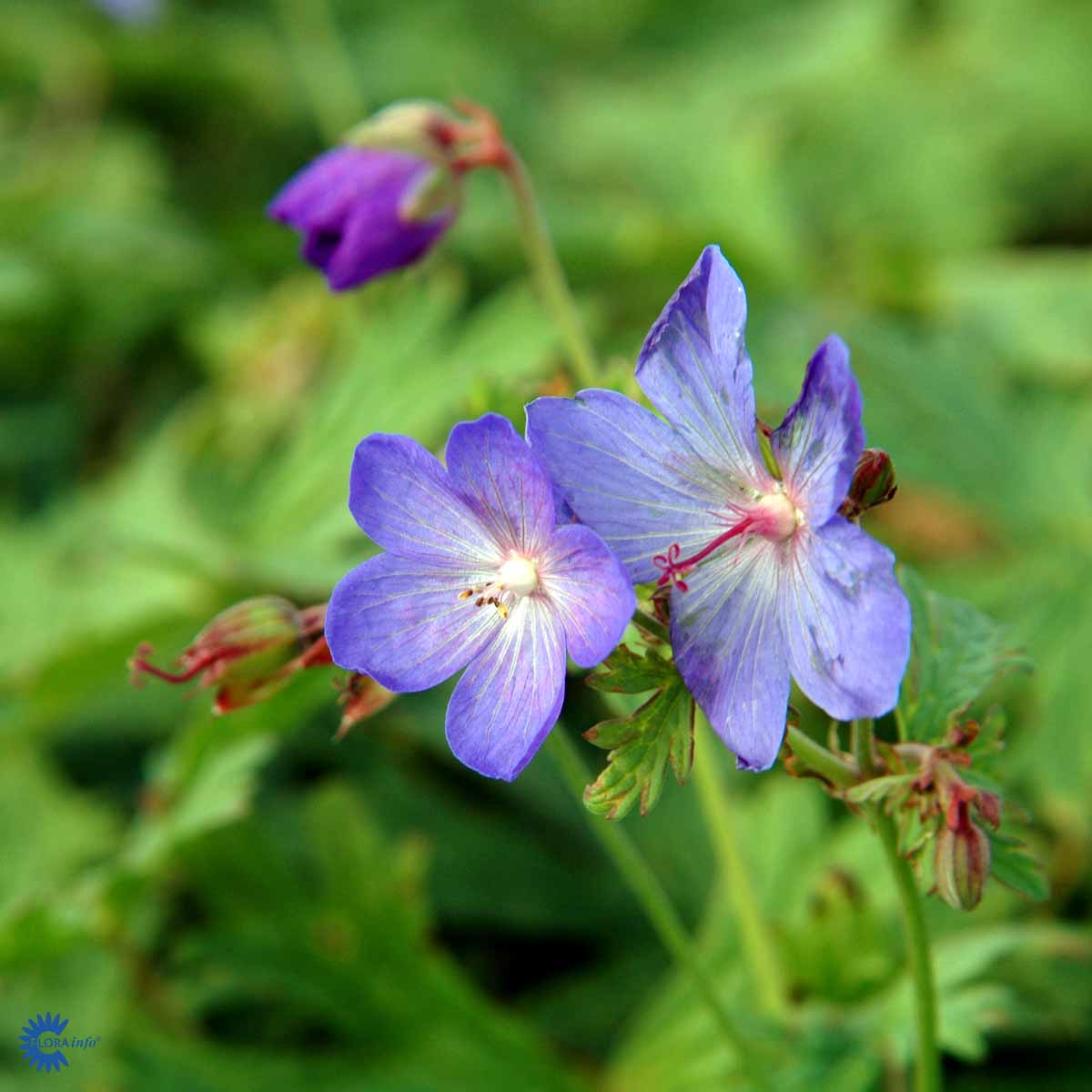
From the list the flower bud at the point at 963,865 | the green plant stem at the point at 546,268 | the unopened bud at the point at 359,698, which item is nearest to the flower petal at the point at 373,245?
the green plant stem at the point at 546,268

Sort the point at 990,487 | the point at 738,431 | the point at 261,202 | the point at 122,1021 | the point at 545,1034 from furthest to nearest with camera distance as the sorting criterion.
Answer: the point at 261,202, the point at 990,487, the point at 545,1034, the point at 122,1021, the point at 738,431

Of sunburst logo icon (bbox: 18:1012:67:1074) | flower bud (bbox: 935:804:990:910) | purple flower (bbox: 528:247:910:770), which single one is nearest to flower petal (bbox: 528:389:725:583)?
purple flower (bbox: 528:247:910:770)

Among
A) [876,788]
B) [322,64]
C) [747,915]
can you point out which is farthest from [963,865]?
[322,64]

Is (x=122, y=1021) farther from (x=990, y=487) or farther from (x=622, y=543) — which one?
(x=990, y=487)

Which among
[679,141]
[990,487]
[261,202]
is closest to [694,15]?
[679,141]

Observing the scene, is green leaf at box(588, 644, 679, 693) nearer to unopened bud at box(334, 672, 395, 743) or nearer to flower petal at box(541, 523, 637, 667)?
flower petal at box(541, 523, 637, 667)

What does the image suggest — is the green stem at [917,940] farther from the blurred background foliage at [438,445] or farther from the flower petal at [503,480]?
the flower petal at [503,480]

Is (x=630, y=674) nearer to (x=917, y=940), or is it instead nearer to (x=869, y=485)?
(x=869, y=485)
